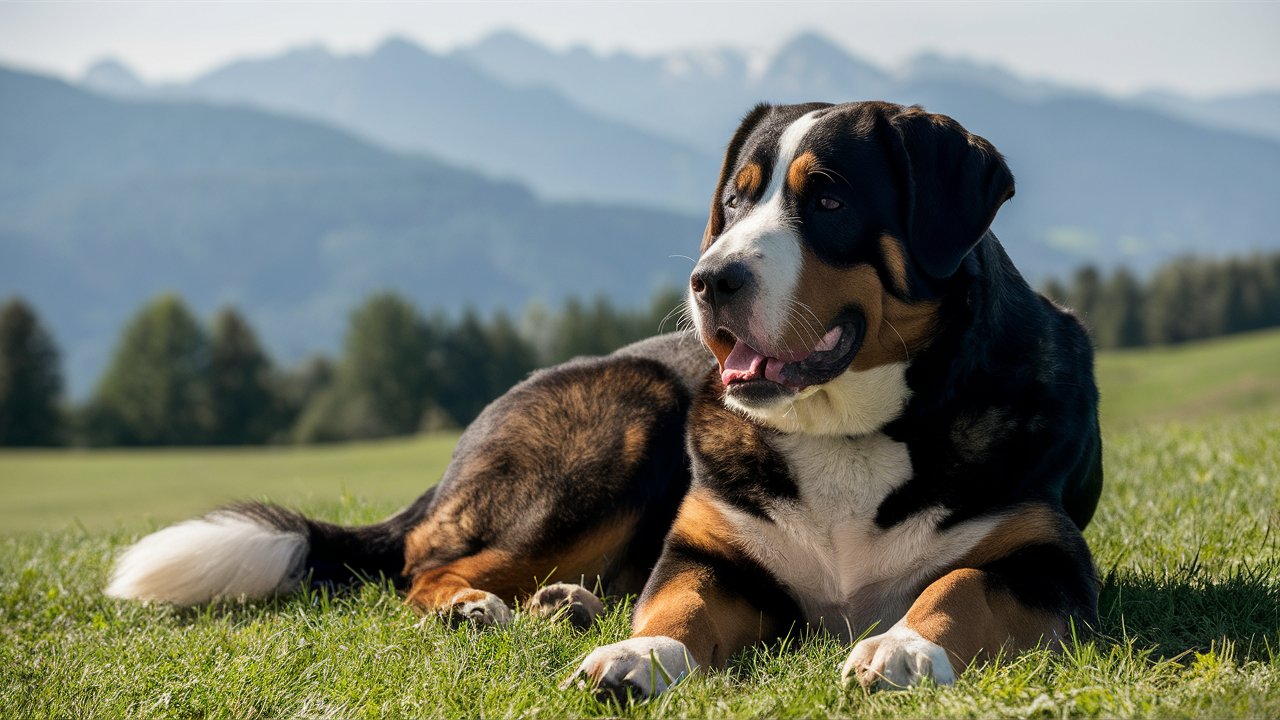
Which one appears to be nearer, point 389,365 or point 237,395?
point 237,395

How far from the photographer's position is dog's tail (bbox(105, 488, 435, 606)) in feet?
16.6

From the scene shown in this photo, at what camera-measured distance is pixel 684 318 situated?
13.8 feet

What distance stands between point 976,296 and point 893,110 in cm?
73

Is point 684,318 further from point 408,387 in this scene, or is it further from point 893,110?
point 408,387

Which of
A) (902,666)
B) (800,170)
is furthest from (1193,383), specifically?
(902,666)

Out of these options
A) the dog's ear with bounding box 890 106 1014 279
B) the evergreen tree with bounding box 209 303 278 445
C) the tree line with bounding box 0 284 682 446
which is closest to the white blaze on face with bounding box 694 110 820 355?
the dog's ear with bounding box 890 106 1014 279

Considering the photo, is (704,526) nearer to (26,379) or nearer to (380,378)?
(26,379)

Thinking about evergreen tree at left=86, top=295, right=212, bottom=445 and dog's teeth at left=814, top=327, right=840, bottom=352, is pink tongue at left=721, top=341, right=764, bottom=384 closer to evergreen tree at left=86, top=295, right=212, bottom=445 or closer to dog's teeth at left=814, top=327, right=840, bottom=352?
dog's teeth at left=814, top=327, right=840, bottom=352

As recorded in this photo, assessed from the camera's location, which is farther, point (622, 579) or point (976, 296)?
point (622, 579)

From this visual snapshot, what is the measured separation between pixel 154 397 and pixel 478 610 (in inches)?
2572

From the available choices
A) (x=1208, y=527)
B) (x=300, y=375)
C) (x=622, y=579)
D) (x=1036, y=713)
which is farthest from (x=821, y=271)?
(x=300, y=375)

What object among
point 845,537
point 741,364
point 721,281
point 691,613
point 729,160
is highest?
point 729,160

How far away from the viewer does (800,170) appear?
3.89 meters

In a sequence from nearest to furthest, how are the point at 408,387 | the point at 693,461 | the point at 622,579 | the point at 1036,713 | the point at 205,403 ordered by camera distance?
the point at 1036,713, the point at 693,461, the point at 622,579, the point at 205,403, the point at 408,387
